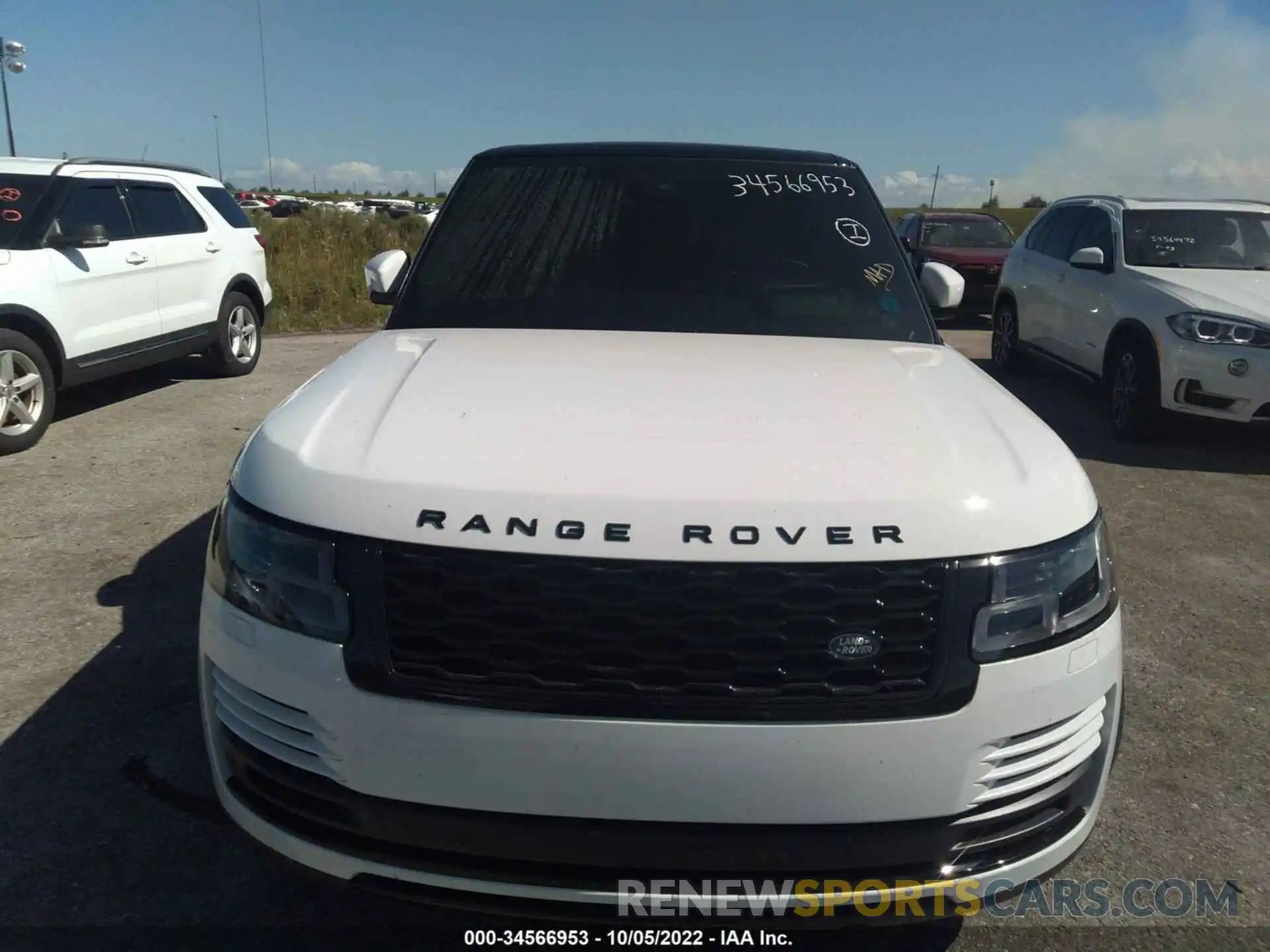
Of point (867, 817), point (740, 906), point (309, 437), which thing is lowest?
point (740, 906)

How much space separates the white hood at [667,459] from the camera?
1.72 metres

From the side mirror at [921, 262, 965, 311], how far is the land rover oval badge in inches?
82.0

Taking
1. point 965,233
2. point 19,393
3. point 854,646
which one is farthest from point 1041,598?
point 965,233

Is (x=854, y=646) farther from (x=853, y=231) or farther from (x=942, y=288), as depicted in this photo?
(x=942, y=288)

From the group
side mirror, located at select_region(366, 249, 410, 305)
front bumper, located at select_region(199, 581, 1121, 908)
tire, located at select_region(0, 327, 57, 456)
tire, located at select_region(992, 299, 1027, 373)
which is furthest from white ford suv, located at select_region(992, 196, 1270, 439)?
tire, located at select_region(0, 327, 57, 456)

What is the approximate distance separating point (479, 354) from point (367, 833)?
132 cm

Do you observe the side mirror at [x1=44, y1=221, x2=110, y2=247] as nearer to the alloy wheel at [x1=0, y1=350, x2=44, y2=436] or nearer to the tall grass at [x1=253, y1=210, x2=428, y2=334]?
the alloy wheel at [x1=0, y1=350, x2=44, y2=436]

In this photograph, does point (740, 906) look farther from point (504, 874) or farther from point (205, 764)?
point (205, 764)

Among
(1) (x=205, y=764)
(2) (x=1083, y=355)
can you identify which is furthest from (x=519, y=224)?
(2) (x=1083, y=355)

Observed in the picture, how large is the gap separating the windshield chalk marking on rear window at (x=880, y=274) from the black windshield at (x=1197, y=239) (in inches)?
209

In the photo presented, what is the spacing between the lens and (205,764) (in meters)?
2.83

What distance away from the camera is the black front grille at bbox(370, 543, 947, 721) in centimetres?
169

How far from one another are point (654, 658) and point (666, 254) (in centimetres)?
184

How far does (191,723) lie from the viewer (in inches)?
121
